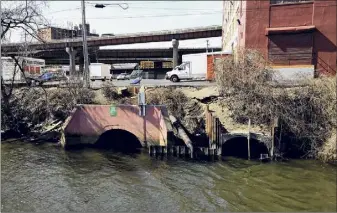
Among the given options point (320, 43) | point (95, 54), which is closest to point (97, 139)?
point (320, 43)

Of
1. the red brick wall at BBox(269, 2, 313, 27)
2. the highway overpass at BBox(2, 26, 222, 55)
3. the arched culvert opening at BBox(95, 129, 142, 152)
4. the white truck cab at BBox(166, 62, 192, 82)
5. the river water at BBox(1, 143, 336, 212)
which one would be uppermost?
the highway overpass at BBox(2, 26, 222, 55)

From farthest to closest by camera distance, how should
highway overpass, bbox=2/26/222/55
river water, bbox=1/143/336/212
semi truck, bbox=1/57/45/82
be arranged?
highway overpass, bbox=2/26/222/55 < semi truck, bbox=1/57/45/82 < river water, bbox=1/143/336/212

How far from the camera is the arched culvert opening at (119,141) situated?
19.9 m

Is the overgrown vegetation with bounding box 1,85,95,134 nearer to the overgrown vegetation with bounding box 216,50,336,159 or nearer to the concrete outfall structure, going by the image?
the concrete outfall structure

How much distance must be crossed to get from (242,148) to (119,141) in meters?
7.82

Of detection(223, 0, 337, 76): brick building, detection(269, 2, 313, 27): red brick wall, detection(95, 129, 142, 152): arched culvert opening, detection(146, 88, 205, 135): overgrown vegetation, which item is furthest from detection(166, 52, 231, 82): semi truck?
detection(95, 129, 142, 152): arched culvert opening

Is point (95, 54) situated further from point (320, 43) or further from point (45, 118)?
point (320, 43)

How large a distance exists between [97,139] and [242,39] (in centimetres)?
1442

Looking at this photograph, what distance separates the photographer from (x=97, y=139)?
799 inches

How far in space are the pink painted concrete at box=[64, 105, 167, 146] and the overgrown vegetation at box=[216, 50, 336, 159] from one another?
5.03 metres

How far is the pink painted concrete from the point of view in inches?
779

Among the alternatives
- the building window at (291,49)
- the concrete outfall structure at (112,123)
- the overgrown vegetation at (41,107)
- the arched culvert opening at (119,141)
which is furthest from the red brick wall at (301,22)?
the overgrown vegetation at (41,107)

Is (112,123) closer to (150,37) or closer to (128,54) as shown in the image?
(150,37)

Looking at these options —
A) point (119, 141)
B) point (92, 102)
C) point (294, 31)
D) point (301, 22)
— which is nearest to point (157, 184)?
point (119, 141)
